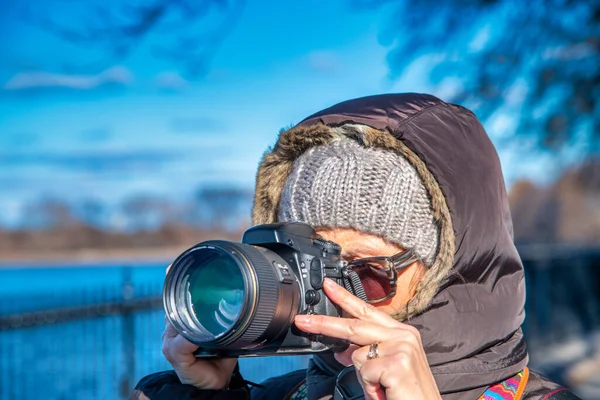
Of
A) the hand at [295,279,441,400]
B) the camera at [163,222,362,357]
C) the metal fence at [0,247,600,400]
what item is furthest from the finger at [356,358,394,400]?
the metal fence at [0,247,600,400]

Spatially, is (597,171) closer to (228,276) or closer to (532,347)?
(532,347)

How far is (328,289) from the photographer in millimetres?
1246

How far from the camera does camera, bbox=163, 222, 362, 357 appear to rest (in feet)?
3.91

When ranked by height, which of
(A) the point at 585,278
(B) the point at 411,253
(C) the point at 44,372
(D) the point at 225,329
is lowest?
(C) the point at 44,372

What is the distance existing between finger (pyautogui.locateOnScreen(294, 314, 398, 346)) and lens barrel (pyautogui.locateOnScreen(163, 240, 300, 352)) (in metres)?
0.07

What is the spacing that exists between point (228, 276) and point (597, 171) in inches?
268

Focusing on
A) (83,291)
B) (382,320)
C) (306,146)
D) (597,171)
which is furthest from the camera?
(597,171)

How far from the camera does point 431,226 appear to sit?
1.36m

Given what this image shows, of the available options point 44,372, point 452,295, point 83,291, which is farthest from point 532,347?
point 452,295

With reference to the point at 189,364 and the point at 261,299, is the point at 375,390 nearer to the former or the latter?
the point at 261,299

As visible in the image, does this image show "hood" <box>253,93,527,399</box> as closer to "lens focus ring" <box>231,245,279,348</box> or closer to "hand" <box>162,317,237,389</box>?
"lens focus ring" <box>231,245,279,348</box>

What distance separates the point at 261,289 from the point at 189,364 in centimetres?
45

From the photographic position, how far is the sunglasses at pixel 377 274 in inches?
52.3

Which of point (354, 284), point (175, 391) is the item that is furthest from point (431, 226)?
point (175, 391)
